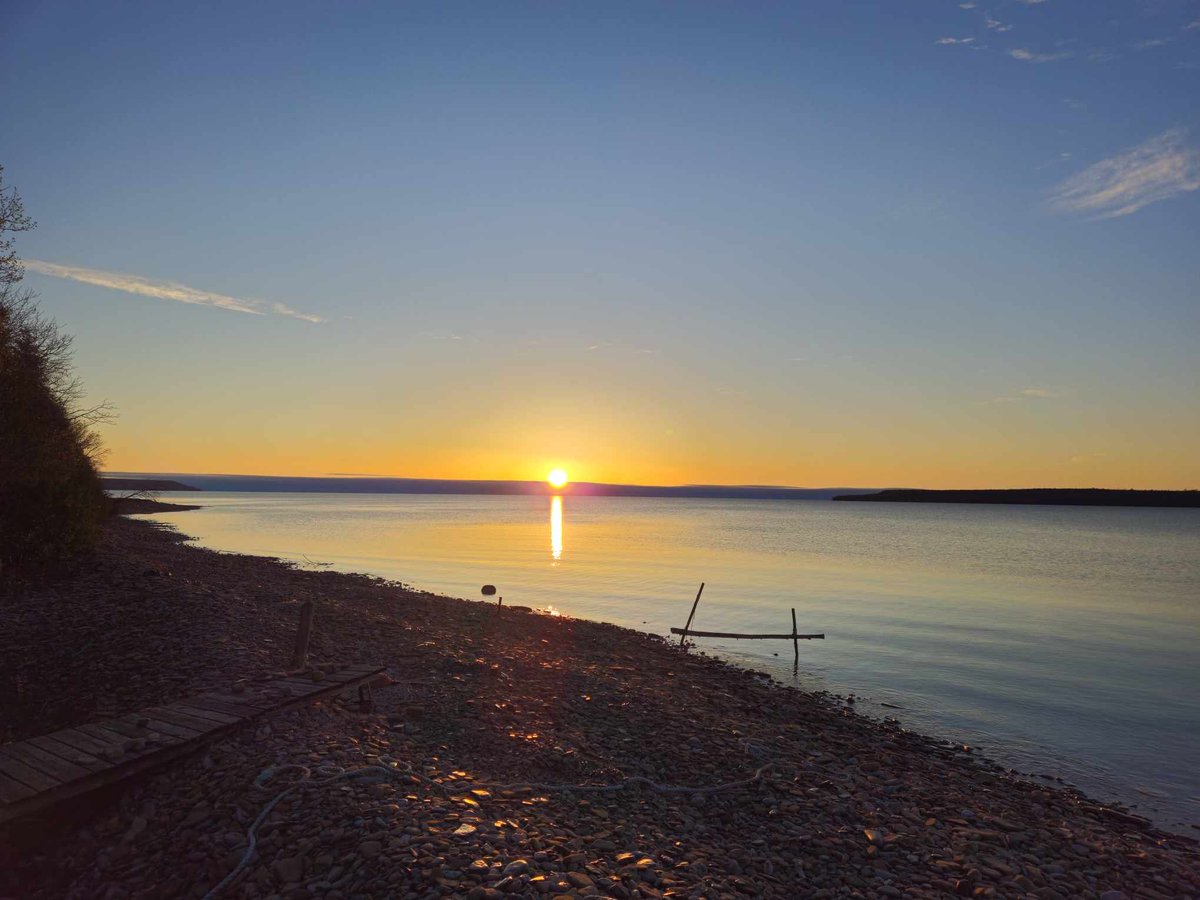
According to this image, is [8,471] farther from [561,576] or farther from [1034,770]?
[561,576]

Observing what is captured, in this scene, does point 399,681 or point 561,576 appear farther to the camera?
point 561,576

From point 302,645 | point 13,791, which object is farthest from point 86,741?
point 302,645

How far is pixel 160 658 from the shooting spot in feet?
44.4

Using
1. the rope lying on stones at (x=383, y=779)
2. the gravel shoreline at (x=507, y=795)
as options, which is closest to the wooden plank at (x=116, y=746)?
the gravel shoreline at (x=507, y=795)

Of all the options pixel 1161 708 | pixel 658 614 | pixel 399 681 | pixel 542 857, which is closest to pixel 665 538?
pixel 658 614

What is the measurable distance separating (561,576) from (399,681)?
120 ft

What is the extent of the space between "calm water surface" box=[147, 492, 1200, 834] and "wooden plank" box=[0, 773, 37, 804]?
1749cm

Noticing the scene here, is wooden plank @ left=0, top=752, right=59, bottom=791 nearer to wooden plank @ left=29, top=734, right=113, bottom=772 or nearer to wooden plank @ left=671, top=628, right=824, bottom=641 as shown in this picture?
wooden plank @ left=29, top=734, right=113, bottom=772

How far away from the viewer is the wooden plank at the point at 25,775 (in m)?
7.84

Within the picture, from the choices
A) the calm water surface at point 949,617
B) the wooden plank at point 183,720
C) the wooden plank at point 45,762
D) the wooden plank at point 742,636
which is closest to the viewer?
the wooden plank at point 45,762

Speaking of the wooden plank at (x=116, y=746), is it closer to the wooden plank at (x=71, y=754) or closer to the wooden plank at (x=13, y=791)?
the wooden plank at (x=71, y=754)

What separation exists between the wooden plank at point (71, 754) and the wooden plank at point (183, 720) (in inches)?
44.4

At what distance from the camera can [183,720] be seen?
32.2 feet

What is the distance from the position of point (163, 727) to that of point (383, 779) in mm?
3126
